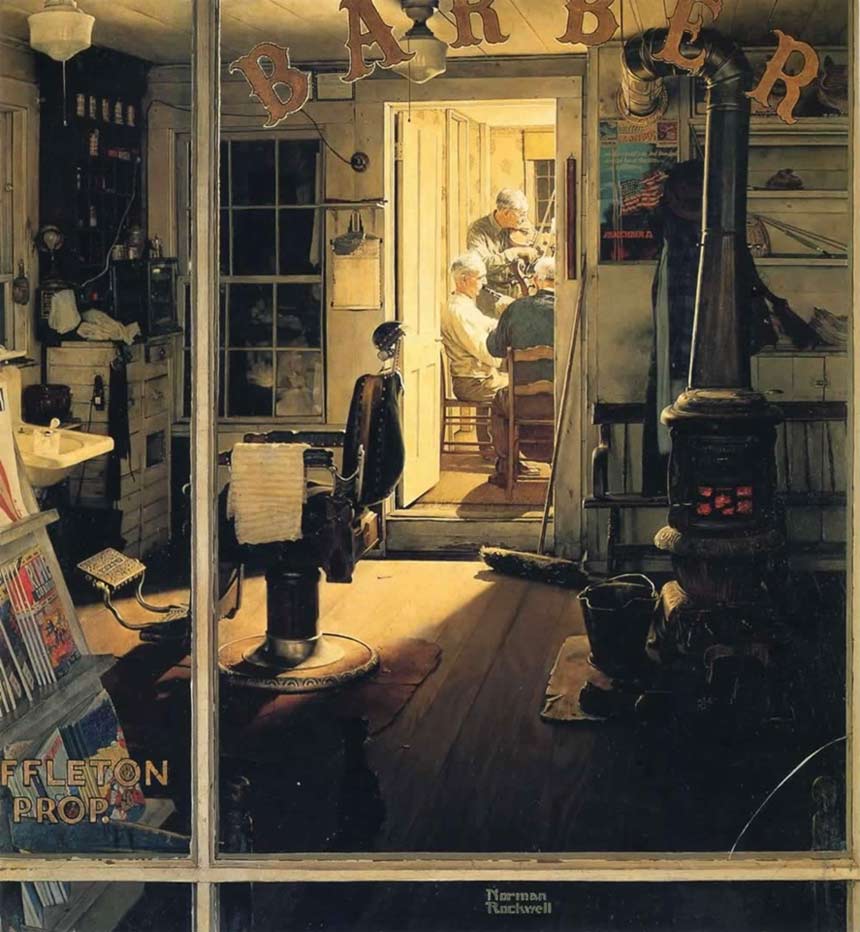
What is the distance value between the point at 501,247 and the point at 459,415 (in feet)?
4.25

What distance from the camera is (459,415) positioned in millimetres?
6922

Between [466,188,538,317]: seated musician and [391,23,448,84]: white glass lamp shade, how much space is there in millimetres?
2209

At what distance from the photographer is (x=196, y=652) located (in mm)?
3895

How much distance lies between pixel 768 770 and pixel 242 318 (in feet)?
6.65

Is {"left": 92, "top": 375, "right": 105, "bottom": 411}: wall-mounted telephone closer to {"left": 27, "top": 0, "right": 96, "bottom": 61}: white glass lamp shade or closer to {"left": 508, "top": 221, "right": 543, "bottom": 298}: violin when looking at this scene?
{"left": 27, "top": 0, "right": 96, "bottom": 61}: white glass lamp shade

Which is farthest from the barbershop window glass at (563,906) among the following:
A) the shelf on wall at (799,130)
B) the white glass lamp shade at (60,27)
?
the white glass lamp shade at (60,27)

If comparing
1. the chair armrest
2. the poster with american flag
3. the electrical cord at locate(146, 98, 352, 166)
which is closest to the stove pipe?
the poster with american flag

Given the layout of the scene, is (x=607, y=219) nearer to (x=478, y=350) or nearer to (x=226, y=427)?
(x=226, y=427)

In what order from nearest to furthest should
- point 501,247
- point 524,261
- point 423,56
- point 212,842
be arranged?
point 212,842
point 423,56
point 524,261
point 501,247

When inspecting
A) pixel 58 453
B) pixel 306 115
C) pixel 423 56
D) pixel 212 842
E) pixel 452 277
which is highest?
pixel 423 56

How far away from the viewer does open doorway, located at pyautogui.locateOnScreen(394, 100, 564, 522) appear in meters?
5.04

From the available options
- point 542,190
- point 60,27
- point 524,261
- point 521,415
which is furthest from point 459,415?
point 60,27

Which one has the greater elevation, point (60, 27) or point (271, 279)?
point (60, 27)

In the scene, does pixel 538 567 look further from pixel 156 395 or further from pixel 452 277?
pixel 452 277
